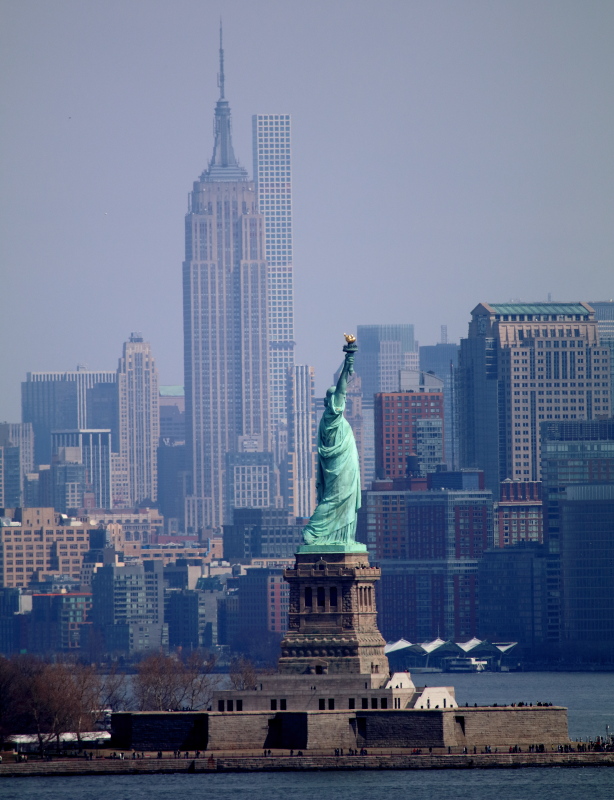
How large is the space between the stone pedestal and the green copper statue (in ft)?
1.90

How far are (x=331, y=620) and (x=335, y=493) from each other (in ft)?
17.0

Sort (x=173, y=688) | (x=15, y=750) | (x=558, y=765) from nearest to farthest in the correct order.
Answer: (x=558, y=765), (x=15, y=750), (x=173, y=688)

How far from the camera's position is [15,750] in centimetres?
12912

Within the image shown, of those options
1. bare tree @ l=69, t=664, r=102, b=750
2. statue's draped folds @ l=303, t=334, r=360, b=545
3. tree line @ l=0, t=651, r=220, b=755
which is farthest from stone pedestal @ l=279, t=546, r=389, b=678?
bare tree @ l=69, t=664, r=102, b=750

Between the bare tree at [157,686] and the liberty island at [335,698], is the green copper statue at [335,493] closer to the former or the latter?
the liberty island at [335,698]

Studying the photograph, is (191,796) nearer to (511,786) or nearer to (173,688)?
(511,786)

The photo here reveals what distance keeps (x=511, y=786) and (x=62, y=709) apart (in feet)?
97.4

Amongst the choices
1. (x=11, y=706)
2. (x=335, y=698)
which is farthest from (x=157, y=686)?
(x=335, y=698)

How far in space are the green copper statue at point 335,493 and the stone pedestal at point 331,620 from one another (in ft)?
1.90

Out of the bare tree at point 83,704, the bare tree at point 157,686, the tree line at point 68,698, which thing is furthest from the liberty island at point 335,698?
the bare tree at point 157,686

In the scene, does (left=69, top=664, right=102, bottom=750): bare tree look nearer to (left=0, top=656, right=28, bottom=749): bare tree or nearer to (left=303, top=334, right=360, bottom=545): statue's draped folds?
(left=0, top=656, right=28, bottom=749): bare tree

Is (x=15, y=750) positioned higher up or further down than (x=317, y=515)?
further down

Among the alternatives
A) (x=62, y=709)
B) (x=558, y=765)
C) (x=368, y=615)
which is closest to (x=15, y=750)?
(x=62, y=709)

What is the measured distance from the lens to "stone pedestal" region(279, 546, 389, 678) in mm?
122875
